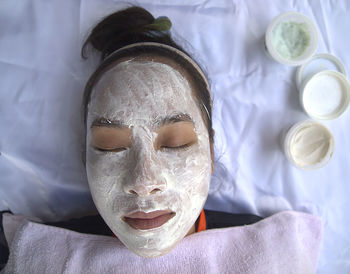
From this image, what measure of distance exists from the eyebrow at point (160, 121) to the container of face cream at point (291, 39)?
0.45 m

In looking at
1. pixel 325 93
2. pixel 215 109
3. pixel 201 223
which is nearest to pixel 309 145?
pixel 325 93

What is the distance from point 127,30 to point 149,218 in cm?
62

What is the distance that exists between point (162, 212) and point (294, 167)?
0.59 m

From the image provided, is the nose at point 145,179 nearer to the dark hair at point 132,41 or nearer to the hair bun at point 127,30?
the dark hair at point 132,41

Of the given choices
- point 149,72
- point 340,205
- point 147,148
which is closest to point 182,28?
point 149,72

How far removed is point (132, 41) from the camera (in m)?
0.90

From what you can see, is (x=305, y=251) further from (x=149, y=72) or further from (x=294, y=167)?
(x=149, y=72)

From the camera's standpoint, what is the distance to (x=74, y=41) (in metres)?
0.98

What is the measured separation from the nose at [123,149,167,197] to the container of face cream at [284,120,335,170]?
0.54 metres

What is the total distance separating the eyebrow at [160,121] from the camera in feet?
2.28

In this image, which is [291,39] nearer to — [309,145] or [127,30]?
[309,145]

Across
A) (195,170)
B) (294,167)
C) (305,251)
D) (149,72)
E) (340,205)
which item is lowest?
(305,251)

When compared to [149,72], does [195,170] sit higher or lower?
lower

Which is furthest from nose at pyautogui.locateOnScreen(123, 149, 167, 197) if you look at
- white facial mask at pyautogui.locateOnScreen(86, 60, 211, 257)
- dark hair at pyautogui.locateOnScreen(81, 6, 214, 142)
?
dark hair at pyautogui.locateOnScreen(81, 6, 214, 142)
